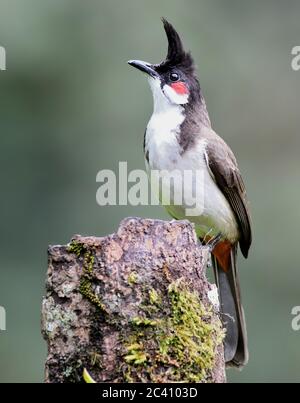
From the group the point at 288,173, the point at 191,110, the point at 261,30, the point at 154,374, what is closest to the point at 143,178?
the point at 191,110

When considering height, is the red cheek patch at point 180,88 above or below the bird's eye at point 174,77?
below

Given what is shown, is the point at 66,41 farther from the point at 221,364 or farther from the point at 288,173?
the point at 221,364

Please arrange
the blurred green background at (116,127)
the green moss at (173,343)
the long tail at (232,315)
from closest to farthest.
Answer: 1. the green moss at (173,343)
2. the long tail at (232,315)
3. the blurred green background at (116,127)

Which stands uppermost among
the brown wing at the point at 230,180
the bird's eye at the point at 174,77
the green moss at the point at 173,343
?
the bird's eye at the point at 174,77

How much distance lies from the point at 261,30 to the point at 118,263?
734 centimetres

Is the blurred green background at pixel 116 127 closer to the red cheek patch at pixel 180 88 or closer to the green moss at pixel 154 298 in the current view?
the red cheek patch at pixel 180 88

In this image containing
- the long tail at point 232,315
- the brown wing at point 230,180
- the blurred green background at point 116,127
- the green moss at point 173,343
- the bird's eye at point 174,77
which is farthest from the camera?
the blurred green background at point 116,127

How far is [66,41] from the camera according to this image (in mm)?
9602

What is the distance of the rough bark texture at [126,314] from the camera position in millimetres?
3334

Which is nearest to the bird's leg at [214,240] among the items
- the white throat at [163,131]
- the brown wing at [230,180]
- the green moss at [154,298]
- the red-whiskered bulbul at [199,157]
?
the red-whiskered bulbul at [199,157]

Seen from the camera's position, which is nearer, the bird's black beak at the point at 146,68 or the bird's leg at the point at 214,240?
the bird's black beak at the point at 146,68

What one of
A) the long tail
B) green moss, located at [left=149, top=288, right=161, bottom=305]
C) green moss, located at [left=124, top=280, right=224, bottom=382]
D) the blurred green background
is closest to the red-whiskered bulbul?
the long tail

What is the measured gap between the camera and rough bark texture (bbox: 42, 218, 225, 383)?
3334 mm

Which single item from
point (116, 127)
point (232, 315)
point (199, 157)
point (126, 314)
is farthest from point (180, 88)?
point (116, 127)
